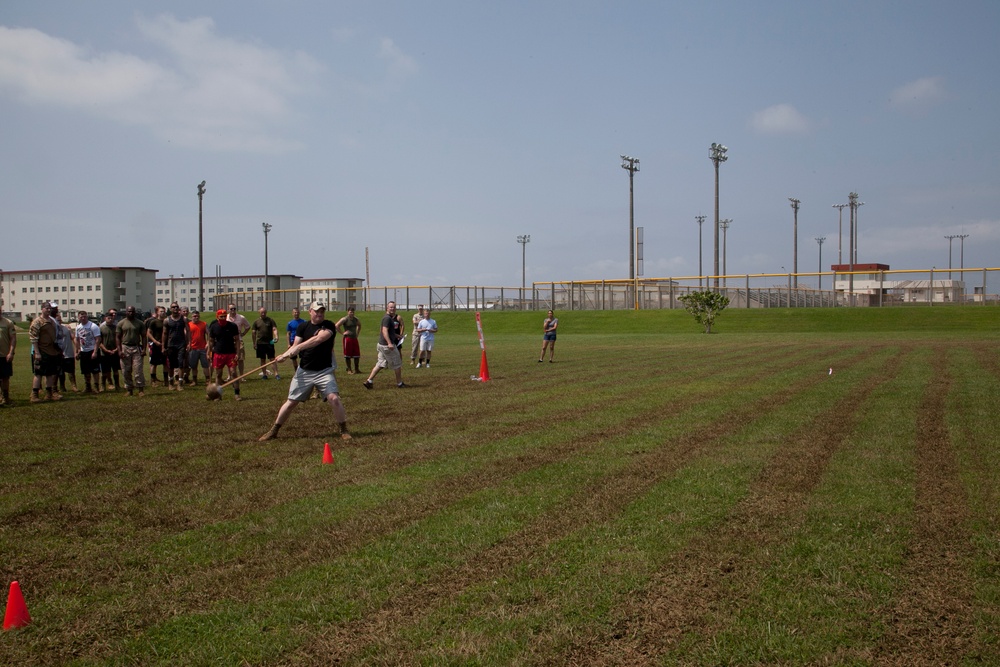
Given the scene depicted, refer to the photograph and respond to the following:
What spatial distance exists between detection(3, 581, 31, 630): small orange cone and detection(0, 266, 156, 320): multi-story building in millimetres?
106003

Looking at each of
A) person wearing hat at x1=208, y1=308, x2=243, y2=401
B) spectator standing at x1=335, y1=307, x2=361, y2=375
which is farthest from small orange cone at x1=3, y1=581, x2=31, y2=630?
spectator standing at x1=335, y1=307, x2=361, y2=375

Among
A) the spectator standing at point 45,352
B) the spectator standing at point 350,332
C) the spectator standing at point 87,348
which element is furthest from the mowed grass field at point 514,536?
the spectator standing at point 350,332

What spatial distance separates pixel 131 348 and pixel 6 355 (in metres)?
2.24

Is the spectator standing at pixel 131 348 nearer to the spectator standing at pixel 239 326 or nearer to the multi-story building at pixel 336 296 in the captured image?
the spectator standing at pixel 239 326

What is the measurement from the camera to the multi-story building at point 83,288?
102938 millimetres

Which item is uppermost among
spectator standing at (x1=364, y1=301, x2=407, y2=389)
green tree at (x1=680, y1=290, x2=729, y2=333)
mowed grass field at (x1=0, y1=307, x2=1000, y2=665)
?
green tree at (x1=680, y1=290, x2=729, y2=333)

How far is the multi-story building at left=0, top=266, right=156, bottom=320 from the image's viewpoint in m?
103

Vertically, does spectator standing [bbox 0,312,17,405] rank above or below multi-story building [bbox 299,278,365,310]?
below

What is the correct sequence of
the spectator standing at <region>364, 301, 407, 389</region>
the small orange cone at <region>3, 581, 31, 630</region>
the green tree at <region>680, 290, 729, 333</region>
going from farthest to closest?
the green tree at <region>680, 290, 729, 333</region>
the spectator standing at <region>364, 301, 407, 389</region>
the small orange cone at <region>3, 581, 31, 630</region>

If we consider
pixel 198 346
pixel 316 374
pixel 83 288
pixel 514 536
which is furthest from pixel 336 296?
pixel 514 536

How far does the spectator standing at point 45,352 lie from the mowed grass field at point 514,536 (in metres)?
2.62

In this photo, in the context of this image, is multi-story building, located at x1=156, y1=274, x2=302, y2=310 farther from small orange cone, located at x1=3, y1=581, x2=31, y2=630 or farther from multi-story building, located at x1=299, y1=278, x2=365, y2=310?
small orange cone, located at x1=3, y1=581, x2=31, y2=630

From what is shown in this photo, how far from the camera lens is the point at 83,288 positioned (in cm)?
10356

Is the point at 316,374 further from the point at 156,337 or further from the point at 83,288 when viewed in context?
the point at 83,288
